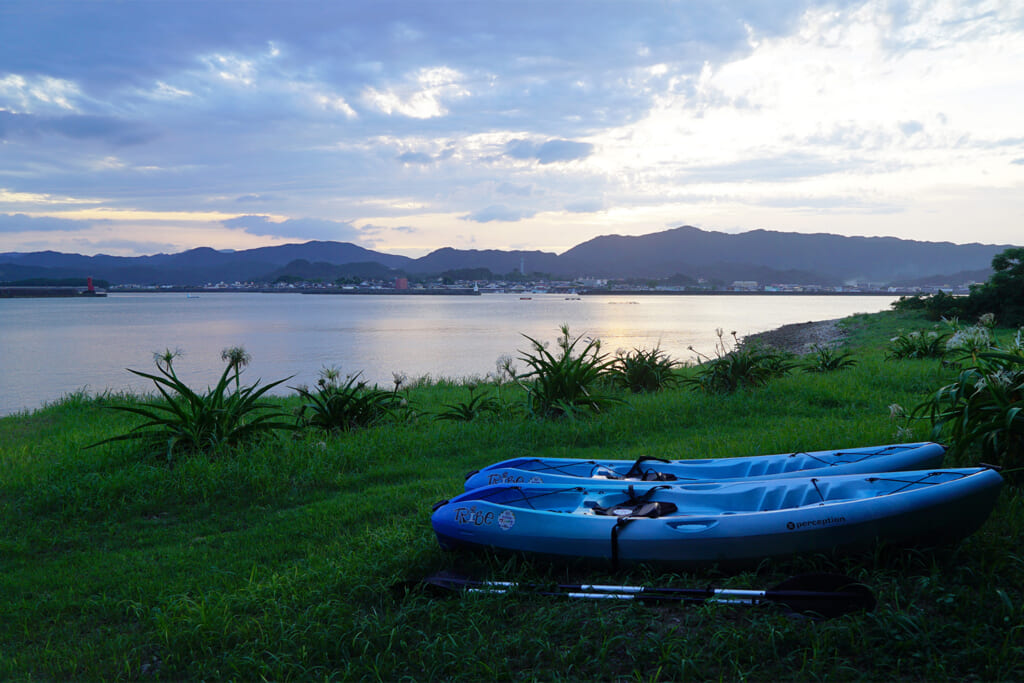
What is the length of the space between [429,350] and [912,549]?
26.5 meters

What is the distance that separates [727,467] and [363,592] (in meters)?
2.94

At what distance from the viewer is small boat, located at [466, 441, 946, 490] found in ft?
14.6

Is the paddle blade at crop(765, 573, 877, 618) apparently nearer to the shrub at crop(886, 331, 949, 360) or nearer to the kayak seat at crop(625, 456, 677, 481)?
the kayak seat at crop(625, 456, 677, 481)

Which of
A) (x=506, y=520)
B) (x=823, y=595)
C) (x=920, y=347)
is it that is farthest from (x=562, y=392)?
(x=920, y=347)

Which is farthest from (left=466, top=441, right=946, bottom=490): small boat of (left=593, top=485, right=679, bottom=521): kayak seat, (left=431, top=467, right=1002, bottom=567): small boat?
(left=431, top=467, right=1002, bottom=567): small boat

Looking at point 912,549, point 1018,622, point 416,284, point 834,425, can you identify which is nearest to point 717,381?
point 834,425

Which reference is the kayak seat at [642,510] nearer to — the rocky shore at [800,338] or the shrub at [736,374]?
the shrub at [736,374]

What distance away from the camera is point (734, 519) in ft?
11.1

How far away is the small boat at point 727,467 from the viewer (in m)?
4.44

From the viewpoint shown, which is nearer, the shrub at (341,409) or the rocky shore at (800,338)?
the shrub at (341,409)

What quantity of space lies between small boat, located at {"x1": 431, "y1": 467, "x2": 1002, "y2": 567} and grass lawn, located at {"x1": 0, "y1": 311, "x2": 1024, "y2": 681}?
129 mm

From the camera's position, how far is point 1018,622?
269cm

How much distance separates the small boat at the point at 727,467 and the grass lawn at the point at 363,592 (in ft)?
2.24

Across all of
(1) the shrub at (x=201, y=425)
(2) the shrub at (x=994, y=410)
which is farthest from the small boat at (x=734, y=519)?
(1) the shrub at (x=201, y=425)
